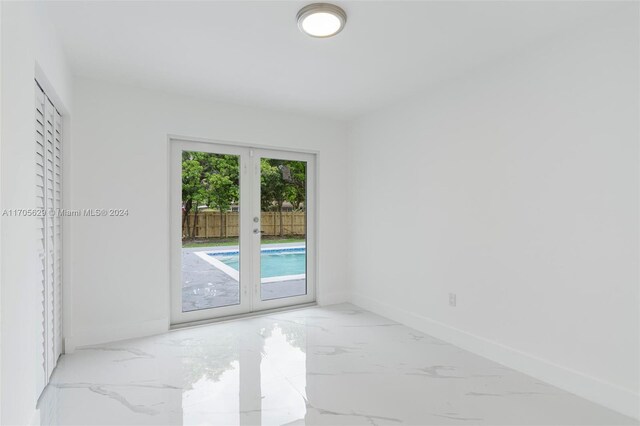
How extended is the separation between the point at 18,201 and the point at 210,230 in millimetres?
2283

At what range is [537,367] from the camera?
8.33 feet

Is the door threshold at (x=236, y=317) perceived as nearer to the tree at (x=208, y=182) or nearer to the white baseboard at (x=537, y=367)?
the tree at (x=208, y=182)

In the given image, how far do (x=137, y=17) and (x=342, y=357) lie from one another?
9.55 ft

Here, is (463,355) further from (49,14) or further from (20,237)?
(49,14)

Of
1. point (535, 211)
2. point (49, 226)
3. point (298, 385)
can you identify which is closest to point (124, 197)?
point (49, 226)

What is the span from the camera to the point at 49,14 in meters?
2.17

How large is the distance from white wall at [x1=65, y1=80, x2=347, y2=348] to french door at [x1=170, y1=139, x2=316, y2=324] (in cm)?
19

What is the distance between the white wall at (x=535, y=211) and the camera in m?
2.13

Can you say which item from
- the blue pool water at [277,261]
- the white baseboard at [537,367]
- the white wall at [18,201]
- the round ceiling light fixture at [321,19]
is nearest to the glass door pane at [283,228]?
the blue pool water at [277,261]

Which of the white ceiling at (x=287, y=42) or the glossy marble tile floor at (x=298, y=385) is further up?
the white ceiling at (x=287, y=42)

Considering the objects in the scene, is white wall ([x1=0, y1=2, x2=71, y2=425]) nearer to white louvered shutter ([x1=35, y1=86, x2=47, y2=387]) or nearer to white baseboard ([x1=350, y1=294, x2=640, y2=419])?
white louvered shutter ([x1=35, y1=86, x2=47, y2=387])

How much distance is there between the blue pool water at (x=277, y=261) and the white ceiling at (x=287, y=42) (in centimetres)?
183

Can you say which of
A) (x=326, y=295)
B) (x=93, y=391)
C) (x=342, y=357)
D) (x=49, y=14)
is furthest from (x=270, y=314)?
(x=49, y=14)

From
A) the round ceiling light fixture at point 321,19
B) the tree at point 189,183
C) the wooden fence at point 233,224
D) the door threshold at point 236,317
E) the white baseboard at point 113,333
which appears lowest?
the door threshold at point 236,317
